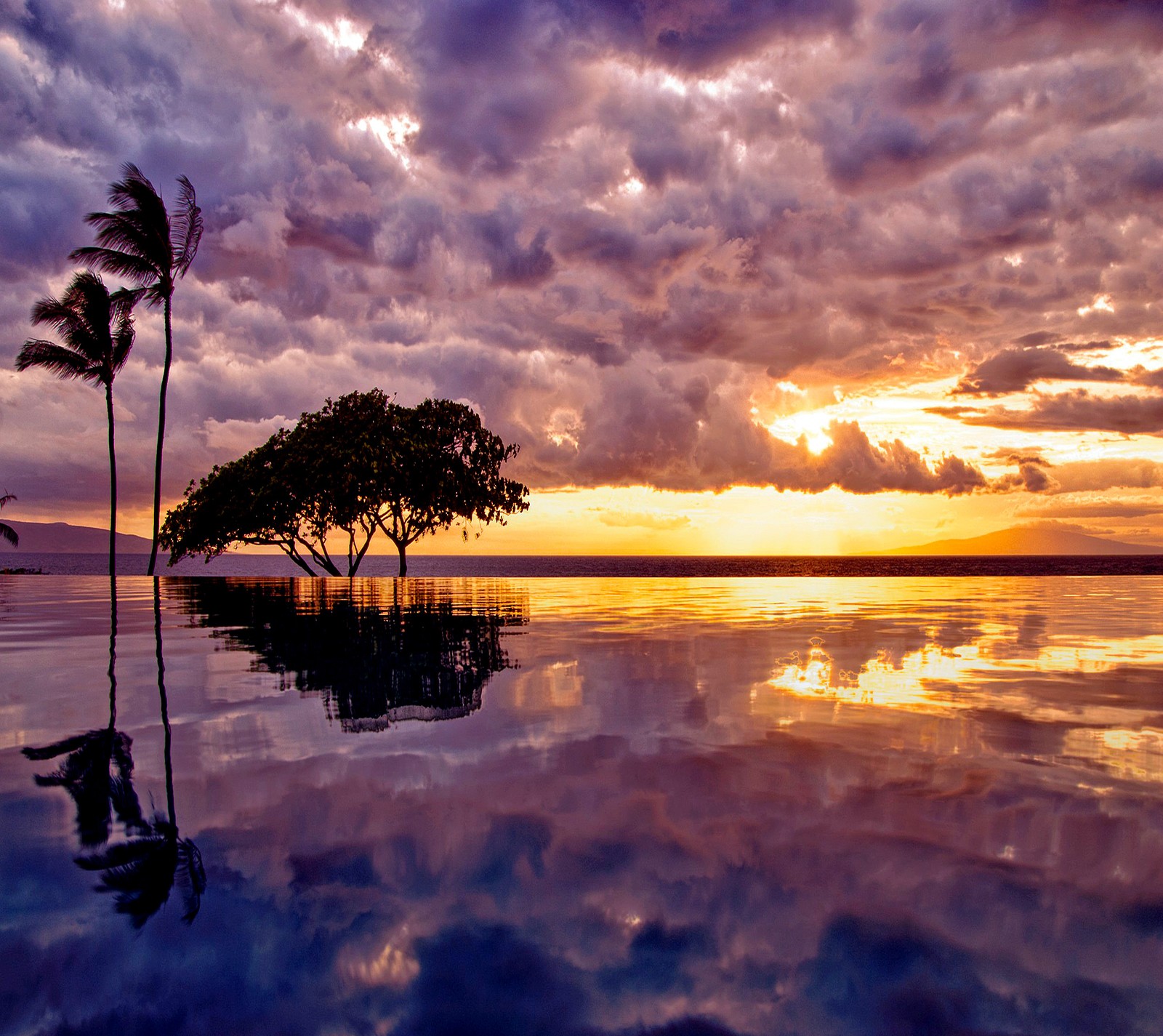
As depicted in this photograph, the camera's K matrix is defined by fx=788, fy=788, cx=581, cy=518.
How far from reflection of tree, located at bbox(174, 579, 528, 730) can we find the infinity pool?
12cm

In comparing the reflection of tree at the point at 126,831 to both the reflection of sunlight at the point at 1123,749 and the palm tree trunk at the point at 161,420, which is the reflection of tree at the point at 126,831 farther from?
the palm tree trunk at the point at 161,420

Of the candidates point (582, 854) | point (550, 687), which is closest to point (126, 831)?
→ point (582, 854)

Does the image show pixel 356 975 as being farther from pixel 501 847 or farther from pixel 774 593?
pixel 774 593

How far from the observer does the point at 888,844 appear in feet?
11.3

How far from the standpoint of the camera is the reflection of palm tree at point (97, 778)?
3.75 meters

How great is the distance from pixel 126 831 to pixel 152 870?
54 centimetres

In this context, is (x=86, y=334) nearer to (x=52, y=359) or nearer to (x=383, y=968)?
(x=52, y=359)

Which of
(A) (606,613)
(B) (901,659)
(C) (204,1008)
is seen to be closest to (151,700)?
(C) (204,1008)

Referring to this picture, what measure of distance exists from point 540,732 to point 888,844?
258 centimetres

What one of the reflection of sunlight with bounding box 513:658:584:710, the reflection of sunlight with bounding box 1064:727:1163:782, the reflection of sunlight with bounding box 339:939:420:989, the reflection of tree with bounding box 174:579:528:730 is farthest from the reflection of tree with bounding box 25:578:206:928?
the reflection of sunlight with bounding box 1064:727:1163:782

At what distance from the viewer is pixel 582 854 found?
3.36 meters

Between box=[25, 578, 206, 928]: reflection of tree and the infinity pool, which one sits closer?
the infinity pool

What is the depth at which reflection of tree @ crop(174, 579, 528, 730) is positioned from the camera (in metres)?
6.60

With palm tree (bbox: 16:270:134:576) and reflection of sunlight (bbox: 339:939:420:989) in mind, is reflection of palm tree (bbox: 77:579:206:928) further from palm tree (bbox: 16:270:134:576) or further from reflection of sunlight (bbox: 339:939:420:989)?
palm tree (bbox: 16:270:134:576)
